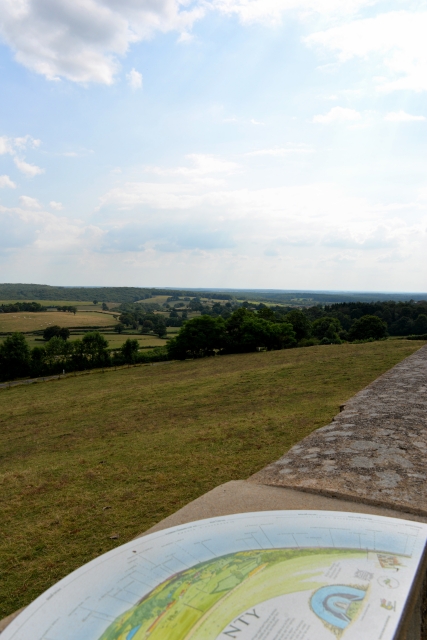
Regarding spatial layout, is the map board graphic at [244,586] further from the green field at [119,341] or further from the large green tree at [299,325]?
the green field at [119,341]

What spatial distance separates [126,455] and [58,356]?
38.6 metres

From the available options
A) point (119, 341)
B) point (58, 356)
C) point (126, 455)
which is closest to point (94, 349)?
point (58, 356)

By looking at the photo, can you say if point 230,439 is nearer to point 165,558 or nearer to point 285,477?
point 285,477

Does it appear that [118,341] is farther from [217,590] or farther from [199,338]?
[217,590]

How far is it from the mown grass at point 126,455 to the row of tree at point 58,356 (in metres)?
24.7

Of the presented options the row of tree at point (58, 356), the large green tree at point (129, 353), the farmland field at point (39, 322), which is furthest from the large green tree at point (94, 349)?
the farmland field at point (39, 322)

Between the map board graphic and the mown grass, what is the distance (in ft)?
6.64

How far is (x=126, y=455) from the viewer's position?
9398 millimetres

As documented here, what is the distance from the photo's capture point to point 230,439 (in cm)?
948

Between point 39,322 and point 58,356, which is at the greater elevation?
point 39,322

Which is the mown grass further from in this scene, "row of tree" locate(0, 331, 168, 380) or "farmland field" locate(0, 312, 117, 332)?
"farmland field" locate(0, 312, 117, 332)

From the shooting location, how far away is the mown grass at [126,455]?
17.5 ft

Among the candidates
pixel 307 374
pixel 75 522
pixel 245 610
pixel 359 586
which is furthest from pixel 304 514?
pixel 307 374

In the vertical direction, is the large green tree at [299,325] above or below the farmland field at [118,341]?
above
